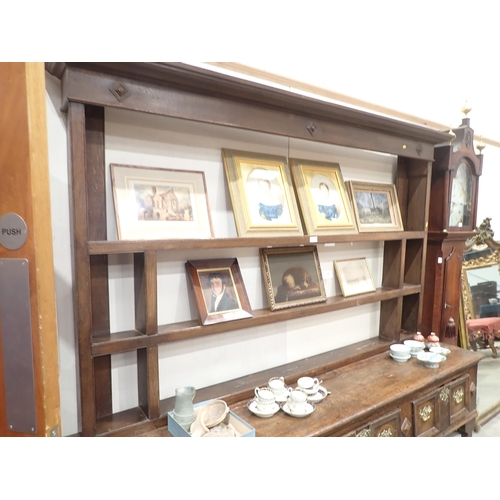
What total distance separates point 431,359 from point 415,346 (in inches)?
6.4

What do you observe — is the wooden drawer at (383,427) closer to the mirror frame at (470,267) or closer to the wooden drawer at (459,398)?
the wooden drawer at (459,398)

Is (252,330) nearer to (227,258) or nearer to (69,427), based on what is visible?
(227,258)

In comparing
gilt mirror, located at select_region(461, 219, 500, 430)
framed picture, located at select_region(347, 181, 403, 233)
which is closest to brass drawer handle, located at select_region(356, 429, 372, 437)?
framed picture, located at select_region(347, 181, 403, 233)

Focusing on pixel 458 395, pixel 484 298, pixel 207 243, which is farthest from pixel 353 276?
pixel 484 298

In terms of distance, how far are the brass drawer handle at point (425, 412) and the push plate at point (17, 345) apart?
5.72 ft

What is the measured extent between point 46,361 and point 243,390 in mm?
900

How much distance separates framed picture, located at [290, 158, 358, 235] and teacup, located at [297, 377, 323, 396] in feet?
2.35

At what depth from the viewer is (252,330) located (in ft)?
5.73

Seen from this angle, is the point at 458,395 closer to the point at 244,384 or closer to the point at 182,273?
the point at 244,384

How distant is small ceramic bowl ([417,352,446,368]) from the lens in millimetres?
1924

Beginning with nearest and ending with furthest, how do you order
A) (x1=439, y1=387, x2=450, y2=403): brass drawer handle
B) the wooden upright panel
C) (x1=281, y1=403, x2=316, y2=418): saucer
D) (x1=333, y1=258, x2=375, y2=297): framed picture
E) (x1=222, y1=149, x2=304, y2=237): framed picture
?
the wooden upright panel
(x1=281, y1=403, x2=316, y2=418): saucer
(x1=222, y1=149, x2=304, y2=237): framed picture
(x1=439, y1=387, x2=450, y2=403): brass drawer handle
(x1=333, y1=258, x2=375, y2=297): framed picture

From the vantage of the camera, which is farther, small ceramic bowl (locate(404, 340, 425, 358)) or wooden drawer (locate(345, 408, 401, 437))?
small ceramic bowl (locate(404, 340, 425, 358))

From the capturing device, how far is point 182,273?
151cm

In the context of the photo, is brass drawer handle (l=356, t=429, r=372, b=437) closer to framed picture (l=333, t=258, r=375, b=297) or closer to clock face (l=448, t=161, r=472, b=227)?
framed picture (l=333, t=258, r=375, b=297)
